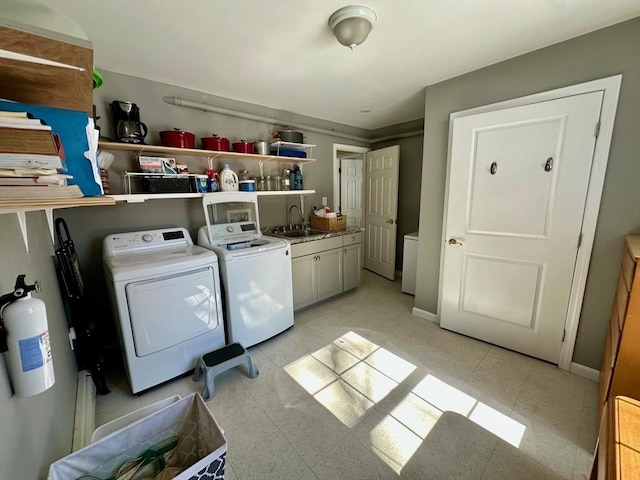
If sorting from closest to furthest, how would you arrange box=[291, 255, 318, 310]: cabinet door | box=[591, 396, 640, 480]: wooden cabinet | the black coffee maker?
box=[591, 396, 640, 480]: wooden cabinet → the black coffee maker → box=[291, 255, 318, 310]: cabinet door

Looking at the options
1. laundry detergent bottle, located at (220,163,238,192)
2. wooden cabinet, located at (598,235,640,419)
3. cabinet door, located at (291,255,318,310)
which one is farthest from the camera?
cabinet door, located at (291,255,318,310)

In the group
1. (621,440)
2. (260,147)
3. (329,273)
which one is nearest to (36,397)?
(621,440)

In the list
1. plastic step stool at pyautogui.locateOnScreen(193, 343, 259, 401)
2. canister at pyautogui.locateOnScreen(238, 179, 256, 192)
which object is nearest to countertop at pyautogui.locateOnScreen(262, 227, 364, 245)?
canister at pyautogui.locateOnScreen(238, 179, 256, 192)

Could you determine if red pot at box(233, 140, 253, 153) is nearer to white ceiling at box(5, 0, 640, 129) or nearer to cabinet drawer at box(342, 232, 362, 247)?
white ceiling at box(5, 0, 640, 129)

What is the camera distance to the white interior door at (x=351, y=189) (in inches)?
181

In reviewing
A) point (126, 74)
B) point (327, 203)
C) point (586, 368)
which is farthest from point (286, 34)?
point (586, 368)

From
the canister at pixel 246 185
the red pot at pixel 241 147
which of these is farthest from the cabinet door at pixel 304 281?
the red pot at pixel 241 147

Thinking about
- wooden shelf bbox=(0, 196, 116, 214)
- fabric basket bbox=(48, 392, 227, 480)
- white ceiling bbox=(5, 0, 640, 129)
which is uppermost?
white ceiling bbox=(5, 0, 640, 129)

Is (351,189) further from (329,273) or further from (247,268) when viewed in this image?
A: (247,268)

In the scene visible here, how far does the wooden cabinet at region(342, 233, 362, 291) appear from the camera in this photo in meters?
3.34

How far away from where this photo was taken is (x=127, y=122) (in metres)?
2.00

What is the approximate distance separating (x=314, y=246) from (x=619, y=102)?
2.55m

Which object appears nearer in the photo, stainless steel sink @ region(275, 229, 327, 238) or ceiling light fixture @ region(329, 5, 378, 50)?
ceiling light fixture @ region(329, 5, 378, 50)

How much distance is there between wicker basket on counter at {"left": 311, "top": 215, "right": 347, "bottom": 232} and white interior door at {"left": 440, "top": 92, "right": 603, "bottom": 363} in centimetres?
130
